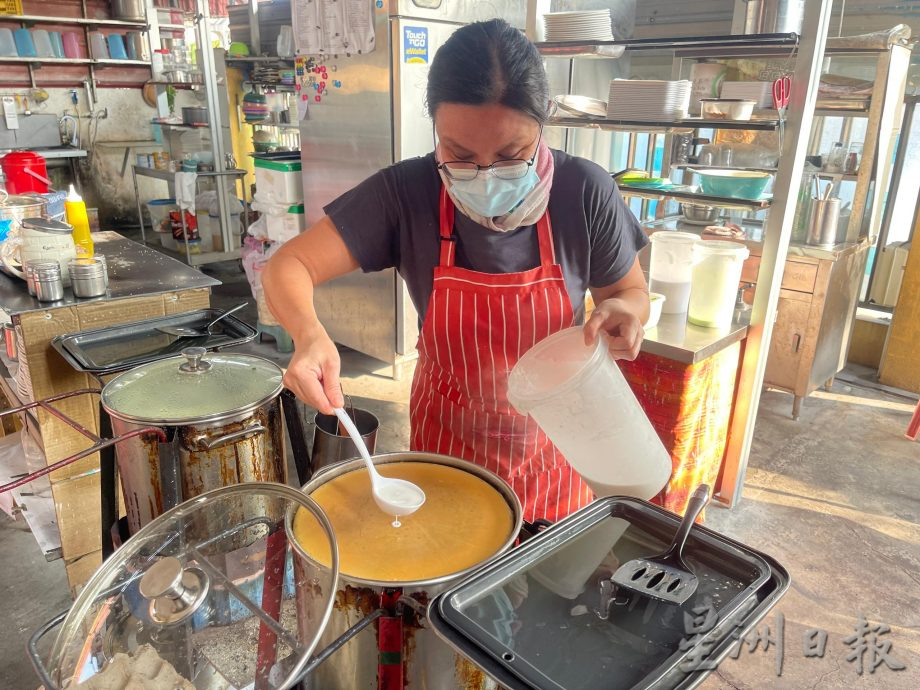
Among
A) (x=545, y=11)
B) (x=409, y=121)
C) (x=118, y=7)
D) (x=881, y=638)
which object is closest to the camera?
(x=881, y=638)

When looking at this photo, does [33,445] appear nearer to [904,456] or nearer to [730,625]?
[730,625]

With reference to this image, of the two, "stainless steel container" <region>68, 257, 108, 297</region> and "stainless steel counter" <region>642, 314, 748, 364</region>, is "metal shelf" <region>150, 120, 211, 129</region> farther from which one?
"stainless steel counter" <region>642, 314, 748, 364</region>

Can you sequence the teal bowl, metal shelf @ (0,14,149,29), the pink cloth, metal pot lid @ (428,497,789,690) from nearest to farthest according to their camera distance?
metal pot lid @ (428,497,789,690), the pink cloth, the teal bowl, metal shelf @ (0,14,149,29)

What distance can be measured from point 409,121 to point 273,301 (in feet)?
8.79

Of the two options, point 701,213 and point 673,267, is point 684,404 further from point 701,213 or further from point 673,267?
point 701,213

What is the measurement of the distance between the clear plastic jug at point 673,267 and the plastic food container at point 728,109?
523 mm

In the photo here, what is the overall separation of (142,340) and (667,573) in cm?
168

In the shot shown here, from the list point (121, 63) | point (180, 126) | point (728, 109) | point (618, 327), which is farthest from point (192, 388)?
point (121, 63)

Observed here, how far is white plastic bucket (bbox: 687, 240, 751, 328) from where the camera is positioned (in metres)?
2.56

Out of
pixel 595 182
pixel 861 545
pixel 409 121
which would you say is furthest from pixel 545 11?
pixel 861 545

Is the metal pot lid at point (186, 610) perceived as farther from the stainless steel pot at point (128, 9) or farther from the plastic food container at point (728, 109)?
the stainless steel pot at point (128, 9)

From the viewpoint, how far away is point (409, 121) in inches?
146

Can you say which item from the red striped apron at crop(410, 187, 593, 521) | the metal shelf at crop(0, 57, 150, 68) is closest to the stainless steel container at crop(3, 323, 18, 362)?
the red striped apron at crop(410, 187, 593, 521)

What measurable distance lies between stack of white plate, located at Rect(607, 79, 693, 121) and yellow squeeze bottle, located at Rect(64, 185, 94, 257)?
88.2 inches
